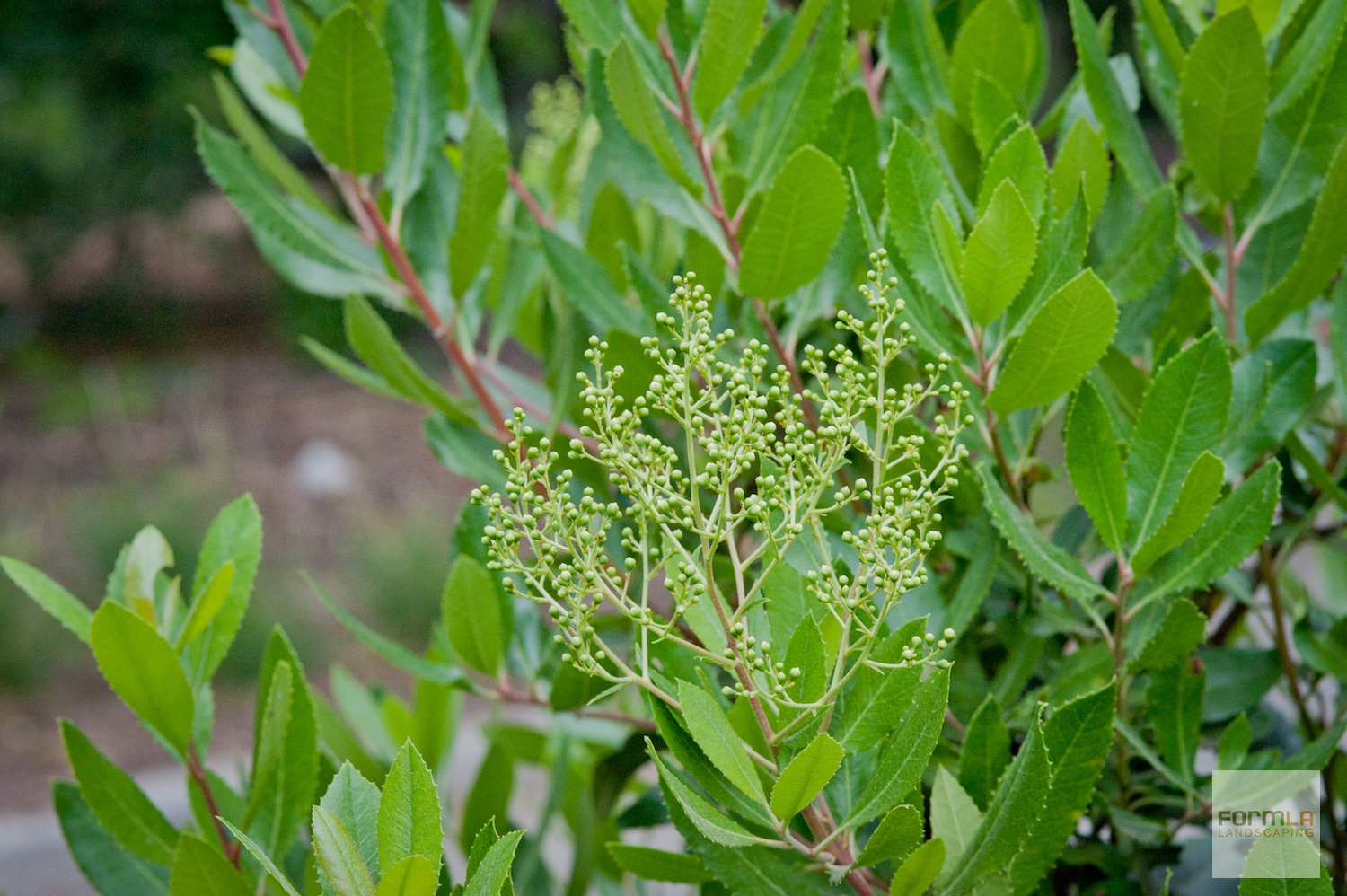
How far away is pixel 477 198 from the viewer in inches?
33.2

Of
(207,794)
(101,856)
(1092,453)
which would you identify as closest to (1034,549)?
(1092,453)

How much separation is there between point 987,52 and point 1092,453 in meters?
0.32

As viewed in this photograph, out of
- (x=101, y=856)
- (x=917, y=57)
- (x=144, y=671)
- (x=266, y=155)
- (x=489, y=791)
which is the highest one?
(x=266, y=155)

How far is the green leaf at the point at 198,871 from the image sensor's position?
0.66 meters

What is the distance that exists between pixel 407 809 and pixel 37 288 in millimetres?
7041

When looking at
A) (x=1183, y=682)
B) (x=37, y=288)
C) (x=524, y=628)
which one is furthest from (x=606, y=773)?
(x=37, y=288)

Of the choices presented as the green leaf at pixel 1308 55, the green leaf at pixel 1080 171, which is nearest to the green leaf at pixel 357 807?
the green leaf at pixel 1080 171

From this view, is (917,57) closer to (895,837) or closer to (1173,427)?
(1173,427)

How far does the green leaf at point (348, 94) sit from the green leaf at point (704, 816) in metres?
0.52

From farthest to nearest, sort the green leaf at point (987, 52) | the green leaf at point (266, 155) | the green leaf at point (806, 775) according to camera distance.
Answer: the green leaf at point (266, 155)
the green leaf at point (987, 52)
the green leaf at point (806, 775)

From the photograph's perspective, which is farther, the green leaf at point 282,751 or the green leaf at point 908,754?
the green leaf at point 282,751

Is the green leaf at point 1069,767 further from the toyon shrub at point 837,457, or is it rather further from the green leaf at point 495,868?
the green leaf at point 495,868

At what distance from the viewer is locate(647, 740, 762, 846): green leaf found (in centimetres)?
51

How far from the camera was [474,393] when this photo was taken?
903 millimetres
